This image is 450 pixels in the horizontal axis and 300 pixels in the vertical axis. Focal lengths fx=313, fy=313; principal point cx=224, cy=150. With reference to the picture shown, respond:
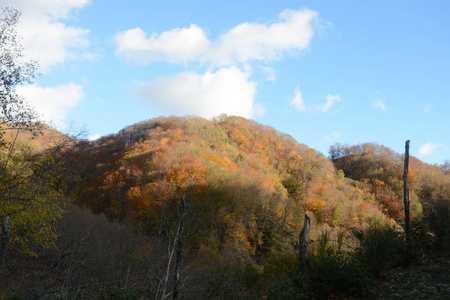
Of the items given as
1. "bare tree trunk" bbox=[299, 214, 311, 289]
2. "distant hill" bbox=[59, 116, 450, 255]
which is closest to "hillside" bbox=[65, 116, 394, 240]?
"distant hill" bbox=[59, 116, 450, 255]

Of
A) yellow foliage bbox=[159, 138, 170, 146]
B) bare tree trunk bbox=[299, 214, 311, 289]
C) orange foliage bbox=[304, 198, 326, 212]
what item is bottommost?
bare tree trunk bbox=[299, 214, 311, 289]

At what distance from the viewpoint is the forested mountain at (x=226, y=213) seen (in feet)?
38.8

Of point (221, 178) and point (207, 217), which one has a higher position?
point (221, 178)

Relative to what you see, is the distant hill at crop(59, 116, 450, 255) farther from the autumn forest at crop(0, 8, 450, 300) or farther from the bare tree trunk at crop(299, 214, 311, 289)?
the bare tree trunk at crop(299, 214, 311, 289)

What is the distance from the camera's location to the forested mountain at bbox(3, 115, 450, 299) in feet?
38.8

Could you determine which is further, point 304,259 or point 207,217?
point 207,217

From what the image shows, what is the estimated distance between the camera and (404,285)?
32.8 feet

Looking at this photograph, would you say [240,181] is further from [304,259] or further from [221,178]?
[304,259]

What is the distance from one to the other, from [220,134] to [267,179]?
19.6 metres

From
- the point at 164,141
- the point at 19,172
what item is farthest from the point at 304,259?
the point at 164,141

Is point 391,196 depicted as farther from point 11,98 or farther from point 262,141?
point 11,98

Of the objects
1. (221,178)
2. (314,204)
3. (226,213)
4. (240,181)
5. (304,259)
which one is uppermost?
(221,178)

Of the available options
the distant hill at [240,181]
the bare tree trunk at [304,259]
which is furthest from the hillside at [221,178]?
the bare tree trunk at [304,259]

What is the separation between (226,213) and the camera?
124 feet
